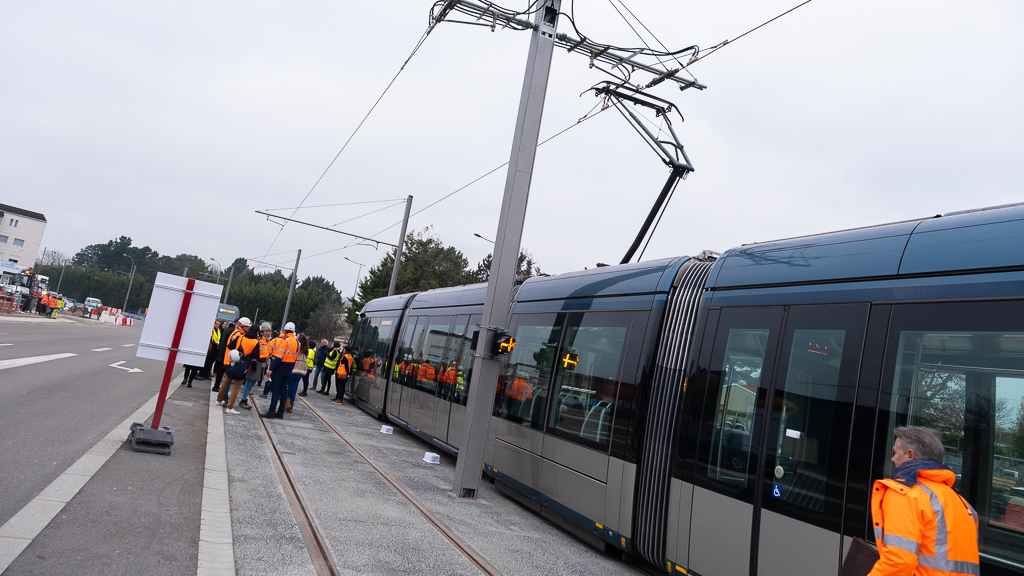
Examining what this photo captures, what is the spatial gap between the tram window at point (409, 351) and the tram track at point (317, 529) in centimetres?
398

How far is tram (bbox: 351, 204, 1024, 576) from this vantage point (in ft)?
13.7

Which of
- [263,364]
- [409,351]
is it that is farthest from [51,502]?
[409,351]

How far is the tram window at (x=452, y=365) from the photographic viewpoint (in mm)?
12219

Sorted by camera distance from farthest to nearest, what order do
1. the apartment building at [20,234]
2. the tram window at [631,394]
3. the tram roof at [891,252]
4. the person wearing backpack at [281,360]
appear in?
the apartment building at [20,234] < the person wearing backpack at [281,360] < the tram window at [631,394] < the tram roof at [891,252]

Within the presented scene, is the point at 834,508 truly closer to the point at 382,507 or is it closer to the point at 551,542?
the point at 551,542

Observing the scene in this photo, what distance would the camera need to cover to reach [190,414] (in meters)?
12.1

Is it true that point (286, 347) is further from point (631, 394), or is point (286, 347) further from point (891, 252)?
point (891, 252)

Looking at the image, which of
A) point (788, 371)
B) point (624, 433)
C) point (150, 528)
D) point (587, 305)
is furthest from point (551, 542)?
point (150, 528)

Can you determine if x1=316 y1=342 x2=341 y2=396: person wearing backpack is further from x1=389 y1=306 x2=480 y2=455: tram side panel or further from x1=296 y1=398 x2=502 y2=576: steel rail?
x1=296 y1=398 x2=502 y2=576: steel rail

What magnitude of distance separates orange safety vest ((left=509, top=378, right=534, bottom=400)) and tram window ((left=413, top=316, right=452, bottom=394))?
3587 mm

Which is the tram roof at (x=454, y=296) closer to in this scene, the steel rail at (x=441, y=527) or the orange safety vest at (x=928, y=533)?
the steel rail at (x=441, y=527)

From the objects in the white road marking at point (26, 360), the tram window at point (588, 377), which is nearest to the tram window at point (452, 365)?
the tram window at point (588, 377)

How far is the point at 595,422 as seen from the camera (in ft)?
24.7

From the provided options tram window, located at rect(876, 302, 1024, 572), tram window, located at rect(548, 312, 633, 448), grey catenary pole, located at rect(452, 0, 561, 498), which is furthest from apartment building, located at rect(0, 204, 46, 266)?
tram window, located at rect(876, 302, 1024, 572)
